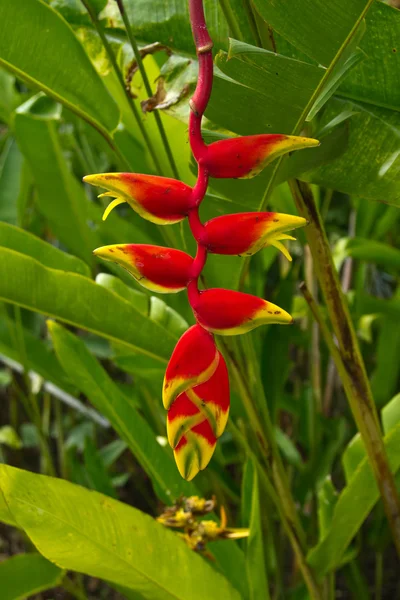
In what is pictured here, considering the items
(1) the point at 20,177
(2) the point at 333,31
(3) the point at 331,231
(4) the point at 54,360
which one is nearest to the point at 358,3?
(2) the point at 333,31

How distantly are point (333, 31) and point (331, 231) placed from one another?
1129mm

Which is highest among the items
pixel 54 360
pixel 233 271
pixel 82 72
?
pixel 82 72

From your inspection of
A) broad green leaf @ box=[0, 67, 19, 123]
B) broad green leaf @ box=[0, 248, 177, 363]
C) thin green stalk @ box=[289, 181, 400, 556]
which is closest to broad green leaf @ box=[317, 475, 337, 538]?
thin green stalk @ box=[289, 181, 400, 556]

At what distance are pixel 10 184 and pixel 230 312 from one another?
65 cm

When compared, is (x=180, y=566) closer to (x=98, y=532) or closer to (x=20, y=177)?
(x=98, y=532)

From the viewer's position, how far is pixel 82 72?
1.59 feet

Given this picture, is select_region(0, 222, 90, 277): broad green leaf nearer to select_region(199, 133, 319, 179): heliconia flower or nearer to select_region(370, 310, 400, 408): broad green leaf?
select_region(199, 133, 319, 179): heliconia flower

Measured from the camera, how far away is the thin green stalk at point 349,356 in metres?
0.45

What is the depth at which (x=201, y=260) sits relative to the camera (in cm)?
26

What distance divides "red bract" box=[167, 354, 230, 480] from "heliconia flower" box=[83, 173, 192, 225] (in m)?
0.06

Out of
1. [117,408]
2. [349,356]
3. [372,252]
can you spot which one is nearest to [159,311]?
[117,408]

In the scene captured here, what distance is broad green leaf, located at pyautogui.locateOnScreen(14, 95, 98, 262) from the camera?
0.74m

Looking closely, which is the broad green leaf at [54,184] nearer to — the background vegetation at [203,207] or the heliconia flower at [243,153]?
the background vegetation at [203,207]

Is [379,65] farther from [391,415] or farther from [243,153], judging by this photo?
[391,415]
